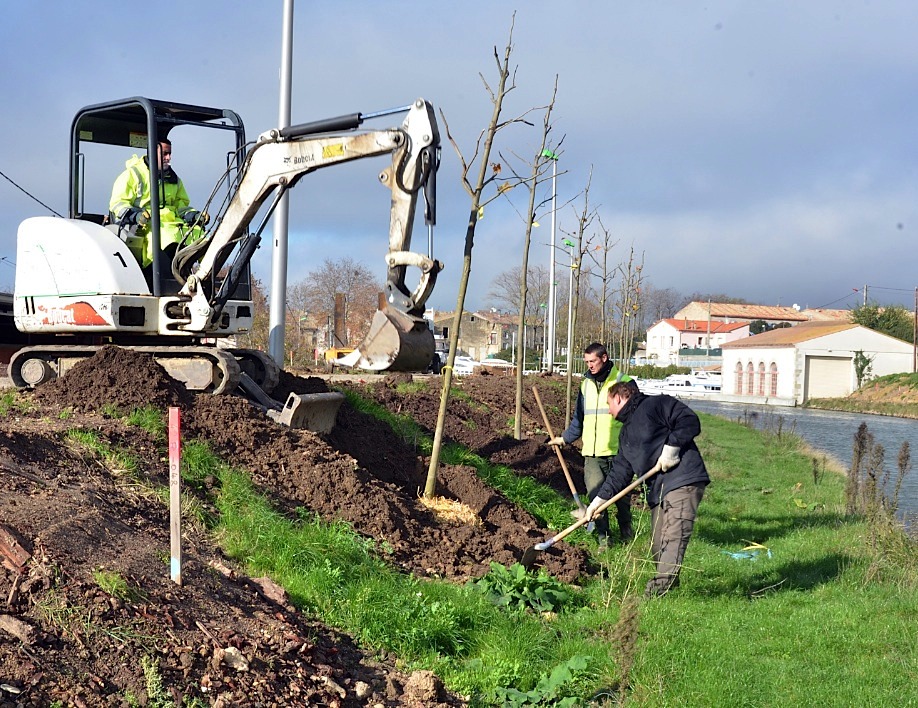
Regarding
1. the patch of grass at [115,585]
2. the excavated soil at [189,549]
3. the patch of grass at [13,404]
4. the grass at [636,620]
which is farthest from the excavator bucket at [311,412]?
the patch of grass at [115,585]

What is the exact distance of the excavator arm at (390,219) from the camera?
8.44 metres

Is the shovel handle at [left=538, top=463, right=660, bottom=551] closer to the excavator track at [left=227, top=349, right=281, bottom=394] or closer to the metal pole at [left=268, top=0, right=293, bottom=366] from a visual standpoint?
the excavator track at [left=227, top=349, right=281, bottom=394]

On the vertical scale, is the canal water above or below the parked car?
below

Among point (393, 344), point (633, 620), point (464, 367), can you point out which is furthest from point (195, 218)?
point (464, 367)

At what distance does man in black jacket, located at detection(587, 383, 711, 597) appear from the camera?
711cm

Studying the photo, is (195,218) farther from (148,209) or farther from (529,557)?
(529,557)

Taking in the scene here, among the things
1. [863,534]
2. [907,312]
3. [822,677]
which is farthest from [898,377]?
[822,677]

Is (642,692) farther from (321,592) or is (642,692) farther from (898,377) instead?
(898,377)

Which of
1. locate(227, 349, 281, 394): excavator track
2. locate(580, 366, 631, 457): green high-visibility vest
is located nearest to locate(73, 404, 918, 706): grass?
locate(580, 366, 631, 457): green high-visibility vest

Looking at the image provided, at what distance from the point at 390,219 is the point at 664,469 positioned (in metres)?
3.31

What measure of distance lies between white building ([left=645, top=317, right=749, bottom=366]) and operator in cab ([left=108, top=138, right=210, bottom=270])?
84851 mm

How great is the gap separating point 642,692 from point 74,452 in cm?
425

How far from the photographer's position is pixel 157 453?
750 cm

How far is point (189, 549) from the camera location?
20.0 feet
